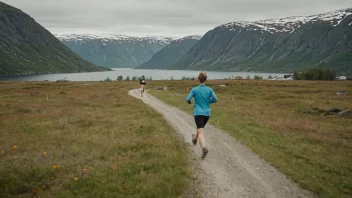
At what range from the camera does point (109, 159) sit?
42.4ft

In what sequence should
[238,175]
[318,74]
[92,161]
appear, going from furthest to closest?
1. [318,74]
2. [92,161]
3. [238,175]

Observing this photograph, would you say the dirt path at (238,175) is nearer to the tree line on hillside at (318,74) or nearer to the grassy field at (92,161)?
the grassy field at (92,161)

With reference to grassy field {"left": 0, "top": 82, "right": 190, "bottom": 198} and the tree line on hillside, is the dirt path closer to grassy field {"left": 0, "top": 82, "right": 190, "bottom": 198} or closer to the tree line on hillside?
grassy field {"left": 0, "top": 82, "right": 190, "bottom": 198}

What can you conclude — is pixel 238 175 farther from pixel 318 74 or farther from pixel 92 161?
pixel 318 74

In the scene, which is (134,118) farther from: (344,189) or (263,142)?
(344,189)

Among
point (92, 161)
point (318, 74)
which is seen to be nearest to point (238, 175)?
point (92, 161)

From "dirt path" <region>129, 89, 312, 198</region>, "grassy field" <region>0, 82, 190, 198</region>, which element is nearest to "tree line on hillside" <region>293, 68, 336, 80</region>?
"grassy field" <region>0, 82, 190, 198</region>

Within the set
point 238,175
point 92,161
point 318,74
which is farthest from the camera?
point 318,74

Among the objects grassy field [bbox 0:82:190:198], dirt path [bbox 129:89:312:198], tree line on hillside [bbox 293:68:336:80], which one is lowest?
dirt path [bbox 129:89:312:198]

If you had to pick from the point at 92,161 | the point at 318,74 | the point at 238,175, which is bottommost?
the point at 238,175

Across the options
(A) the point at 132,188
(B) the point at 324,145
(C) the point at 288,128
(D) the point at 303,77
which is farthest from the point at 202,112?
(D) the point at 303,77

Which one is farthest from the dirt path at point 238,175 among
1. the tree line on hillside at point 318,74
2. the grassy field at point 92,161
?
the tree line on hillside at point 318,74

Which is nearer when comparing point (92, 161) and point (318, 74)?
point (92, 161)

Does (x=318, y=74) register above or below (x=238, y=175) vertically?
above
